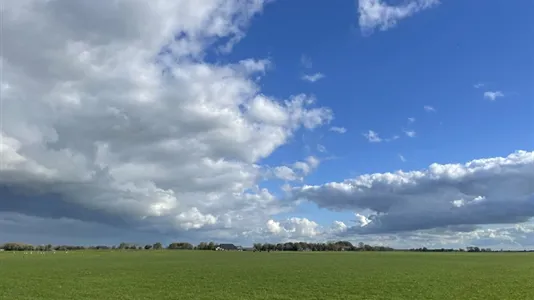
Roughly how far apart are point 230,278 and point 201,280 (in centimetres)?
561

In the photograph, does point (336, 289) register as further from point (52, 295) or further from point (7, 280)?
point (7, 280)

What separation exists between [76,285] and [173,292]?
15002mm

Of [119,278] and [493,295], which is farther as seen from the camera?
[119,278]

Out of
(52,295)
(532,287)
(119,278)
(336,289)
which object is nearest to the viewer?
(52,295)

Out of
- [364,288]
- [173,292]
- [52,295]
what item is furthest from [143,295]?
[364,288]

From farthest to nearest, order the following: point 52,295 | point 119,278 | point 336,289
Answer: point 119,278
point 336,289
point 52,295

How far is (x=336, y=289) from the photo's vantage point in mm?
59750

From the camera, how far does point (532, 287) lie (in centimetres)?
6369

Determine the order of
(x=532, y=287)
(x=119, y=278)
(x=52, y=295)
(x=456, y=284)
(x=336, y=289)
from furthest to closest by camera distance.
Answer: (x=119, y=278) < (x=456, y=284) < (x=532, y=287) < (x=336, y=289) < (x=52, y=295)

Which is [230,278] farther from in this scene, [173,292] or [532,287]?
[532,287]

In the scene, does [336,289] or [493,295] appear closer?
[493,295]

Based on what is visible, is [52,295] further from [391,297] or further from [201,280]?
[391,297]

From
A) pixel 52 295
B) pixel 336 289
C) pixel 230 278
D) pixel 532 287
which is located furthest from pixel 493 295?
pixel 52 295

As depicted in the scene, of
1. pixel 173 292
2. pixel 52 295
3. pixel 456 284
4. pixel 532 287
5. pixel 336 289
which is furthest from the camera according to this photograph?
pixel 456 284
